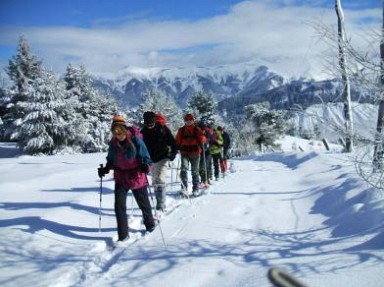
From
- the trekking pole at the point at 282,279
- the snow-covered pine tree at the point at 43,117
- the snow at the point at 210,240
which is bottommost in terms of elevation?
the snow at the point at 210,240

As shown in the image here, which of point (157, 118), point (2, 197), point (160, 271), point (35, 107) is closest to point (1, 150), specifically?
point (35, 107)

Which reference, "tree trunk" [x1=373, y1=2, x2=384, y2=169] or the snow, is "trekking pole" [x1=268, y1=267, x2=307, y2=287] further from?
"tree trunk" [x1=373, y1=2, x2=384, y2=169]

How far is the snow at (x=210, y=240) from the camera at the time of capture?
15.3ft

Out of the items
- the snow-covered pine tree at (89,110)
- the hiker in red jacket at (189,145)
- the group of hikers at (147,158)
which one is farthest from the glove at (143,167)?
the snow-covered pine tree at (89,110)

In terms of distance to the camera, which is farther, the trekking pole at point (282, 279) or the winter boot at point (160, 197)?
the winter boot at point (160, 197)

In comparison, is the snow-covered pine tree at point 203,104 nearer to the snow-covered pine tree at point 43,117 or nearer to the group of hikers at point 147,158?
the snow-covered pine tree at point 43,117

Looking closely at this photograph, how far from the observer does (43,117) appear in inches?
1464

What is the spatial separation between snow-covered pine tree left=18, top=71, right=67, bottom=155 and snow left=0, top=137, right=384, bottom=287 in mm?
27223

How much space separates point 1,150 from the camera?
42844 millimetres

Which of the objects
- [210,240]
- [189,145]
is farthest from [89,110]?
[210,240]

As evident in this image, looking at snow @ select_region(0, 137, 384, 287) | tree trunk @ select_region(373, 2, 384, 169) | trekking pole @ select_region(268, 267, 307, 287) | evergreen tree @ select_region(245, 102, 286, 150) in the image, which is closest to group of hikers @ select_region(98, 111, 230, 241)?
snow @ select_region(0, 137, 384, 287)

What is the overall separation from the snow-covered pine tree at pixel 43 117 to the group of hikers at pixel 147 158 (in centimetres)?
2585

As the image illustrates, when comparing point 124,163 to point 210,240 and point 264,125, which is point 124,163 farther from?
point 264,125

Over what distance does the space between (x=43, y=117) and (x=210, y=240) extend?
111ft
